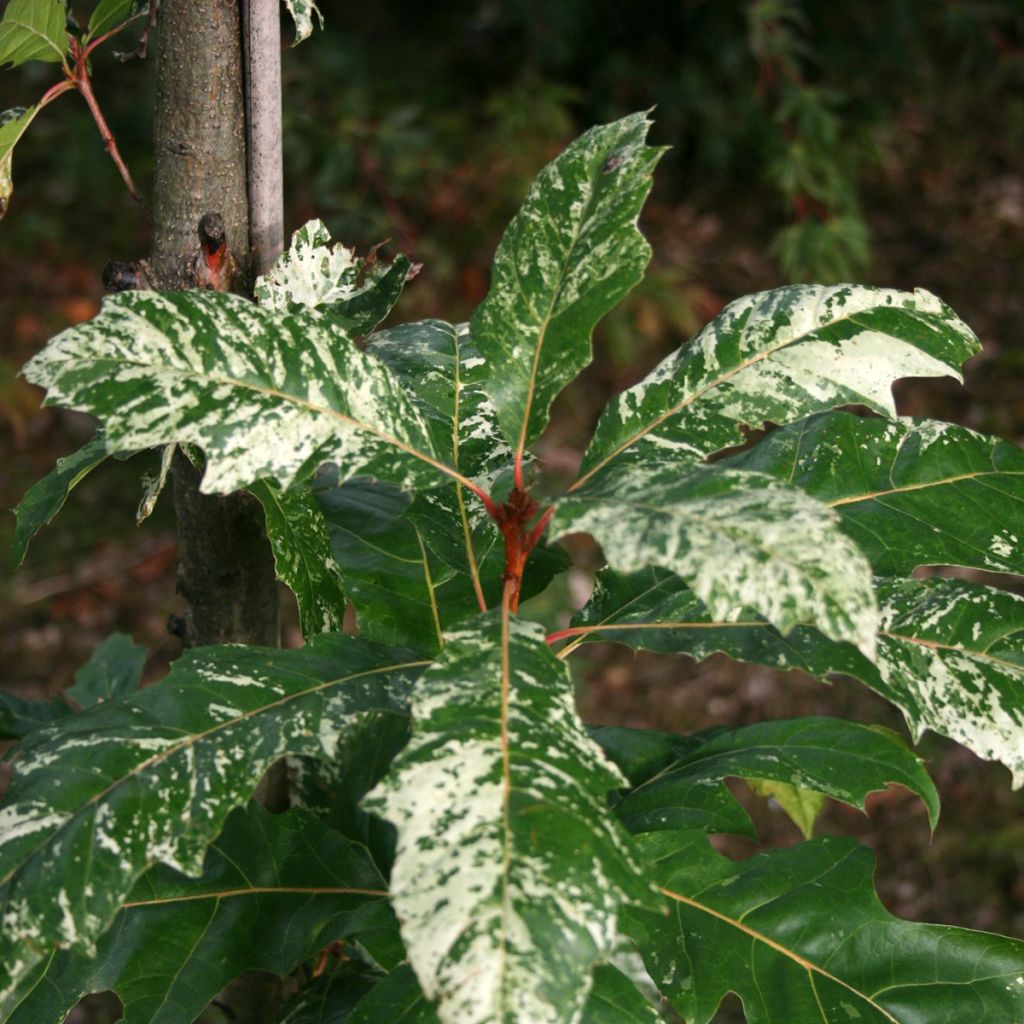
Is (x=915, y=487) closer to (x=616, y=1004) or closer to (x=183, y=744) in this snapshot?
(x=616, y=1004)

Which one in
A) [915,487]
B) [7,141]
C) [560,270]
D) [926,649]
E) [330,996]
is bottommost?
[330,996]

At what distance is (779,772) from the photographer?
1008mm

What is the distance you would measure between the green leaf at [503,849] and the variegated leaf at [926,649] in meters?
0.30

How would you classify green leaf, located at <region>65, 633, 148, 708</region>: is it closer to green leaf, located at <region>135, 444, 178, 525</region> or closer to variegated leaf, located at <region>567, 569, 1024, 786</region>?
green leaf, located at <region>135, 444, 178, 525</region>

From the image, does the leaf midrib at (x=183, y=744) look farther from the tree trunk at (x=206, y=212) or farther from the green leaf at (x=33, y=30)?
the green leaf at (x=33, y=30)

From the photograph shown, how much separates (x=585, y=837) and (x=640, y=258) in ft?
1.43

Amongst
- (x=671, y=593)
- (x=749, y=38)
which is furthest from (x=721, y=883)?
(x=749, y=38)

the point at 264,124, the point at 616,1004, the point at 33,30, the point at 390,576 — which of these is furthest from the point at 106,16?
the point at 616,1004

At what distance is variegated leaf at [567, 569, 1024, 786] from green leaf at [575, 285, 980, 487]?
19 cm

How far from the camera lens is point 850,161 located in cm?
347

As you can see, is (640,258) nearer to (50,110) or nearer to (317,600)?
(317,600)

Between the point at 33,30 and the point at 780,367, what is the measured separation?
2.30ft

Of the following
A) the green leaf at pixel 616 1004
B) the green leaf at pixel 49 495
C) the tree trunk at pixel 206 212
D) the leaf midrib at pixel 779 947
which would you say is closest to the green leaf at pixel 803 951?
the leaf midrib at pixel 779 947

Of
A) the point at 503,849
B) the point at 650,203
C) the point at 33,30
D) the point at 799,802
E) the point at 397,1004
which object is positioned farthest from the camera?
the point at 650,203
